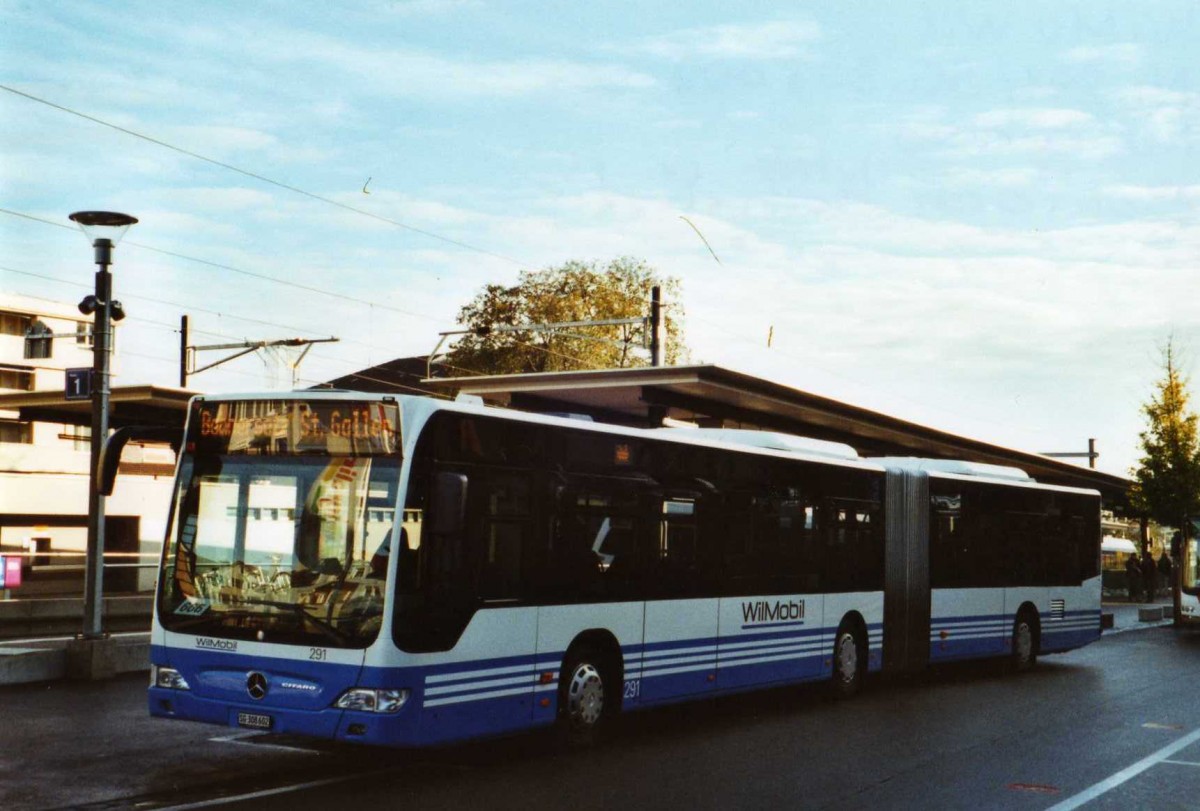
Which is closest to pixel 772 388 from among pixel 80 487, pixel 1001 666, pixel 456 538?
pixel 1001 666

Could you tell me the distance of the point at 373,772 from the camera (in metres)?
10.6

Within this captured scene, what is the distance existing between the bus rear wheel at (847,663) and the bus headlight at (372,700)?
7661mm

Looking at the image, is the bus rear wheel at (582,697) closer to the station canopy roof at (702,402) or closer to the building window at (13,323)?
Result: the station canopy roof at (702,402)

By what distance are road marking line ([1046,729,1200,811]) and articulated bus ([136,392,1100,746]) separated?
396cm

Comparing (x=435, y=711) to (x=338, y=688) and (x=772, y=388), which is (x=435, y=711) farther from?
(x=772, y=388)

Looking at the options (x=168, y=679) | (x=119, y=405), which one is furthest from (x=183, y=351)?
(x=168, y=679)

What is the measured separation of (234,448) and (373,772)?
266cm

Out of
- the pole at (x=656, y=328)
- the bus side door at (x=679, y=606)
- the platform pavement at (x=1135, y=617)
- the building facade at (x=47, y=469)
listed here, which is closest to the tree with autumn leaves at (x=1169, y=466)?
the platform pavement at (x=1135, y=617)

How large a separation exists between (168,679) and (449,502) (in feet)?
8.53

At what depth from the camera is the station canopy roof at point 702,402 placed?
24.9 m

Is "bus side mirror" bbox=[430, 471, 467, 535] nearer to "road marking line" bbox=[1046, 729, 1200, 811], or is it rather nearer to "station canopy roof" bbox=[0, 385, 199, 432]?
"road marking line" bbox=[1046, 729, 1200, 811]

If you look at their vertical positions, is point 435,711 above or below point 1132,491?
below

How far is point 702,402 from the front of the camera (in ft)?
90.6

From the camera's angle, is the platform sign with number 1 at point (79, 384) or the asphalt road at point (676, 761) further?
the platform sign with number 1 at point (79, 384)
